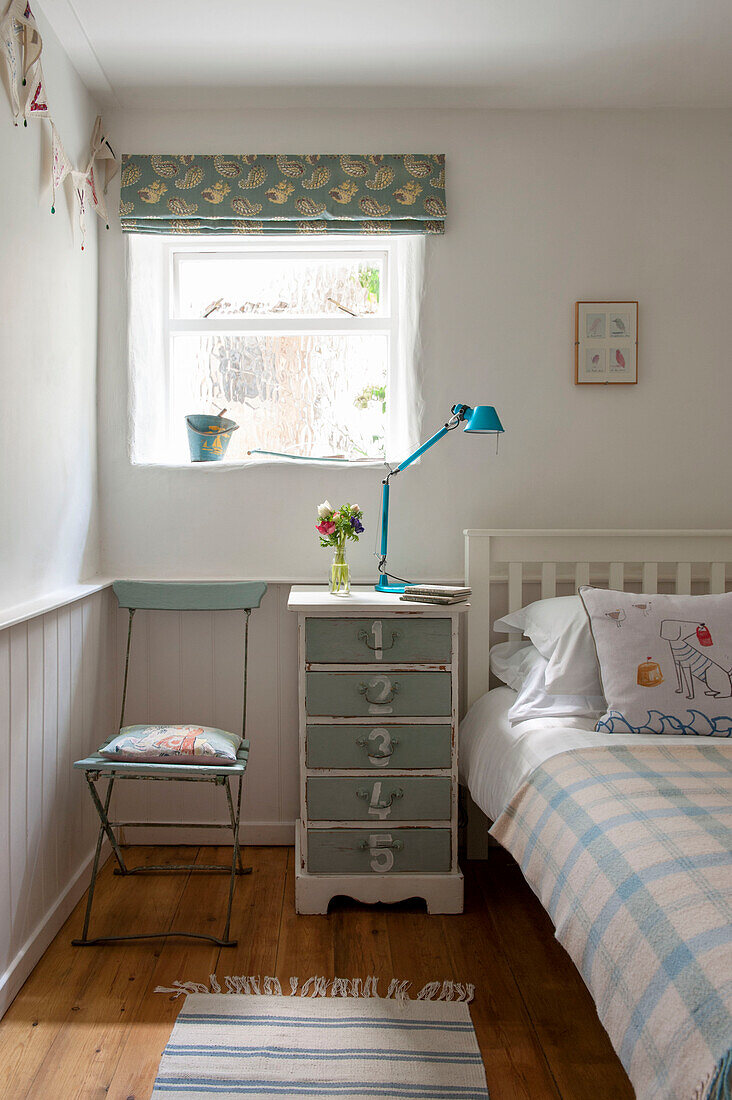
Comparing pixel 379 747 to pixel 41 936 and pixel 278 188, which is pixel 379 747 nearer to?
pixel 41 936

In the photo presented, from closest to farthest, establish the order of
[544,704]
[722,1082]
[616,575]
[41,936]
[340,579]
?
[722,1082] < [41,936] < [544,704] < [340,579] < [616,575]

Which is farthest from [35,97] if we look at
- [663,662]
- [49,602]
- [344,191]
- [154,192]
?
Result: [663,662]

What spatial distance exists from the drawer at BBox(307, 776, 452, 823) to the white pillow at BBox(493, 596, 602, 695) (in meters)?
0.44

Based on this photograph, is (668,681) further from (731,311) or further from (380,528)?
(731,311)

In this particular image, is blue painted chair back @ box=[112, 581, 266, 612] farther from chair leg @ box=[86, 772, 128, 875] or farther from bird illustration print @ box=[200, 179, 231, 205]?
bird illustration print @ box=[200, 179, 231, 205]

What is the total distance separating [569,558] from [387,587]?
0.62 meters

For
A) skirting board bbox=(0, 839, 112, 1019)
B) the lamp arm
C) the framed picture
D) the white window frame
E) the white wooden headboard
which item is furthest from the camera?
the white window frame

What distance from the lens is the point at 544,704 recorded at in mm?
2215

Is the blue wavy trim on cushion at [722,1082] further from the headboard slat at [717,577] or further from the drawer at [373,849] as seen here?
the headboard slat at [717,577]

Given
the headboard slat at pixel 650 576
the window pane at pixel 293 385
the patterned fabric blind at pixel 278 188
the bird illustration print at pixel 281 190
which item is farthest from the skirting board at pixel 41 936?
the bird illustration print at pixel 281 190

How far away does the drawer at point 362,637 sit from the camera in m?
2.28

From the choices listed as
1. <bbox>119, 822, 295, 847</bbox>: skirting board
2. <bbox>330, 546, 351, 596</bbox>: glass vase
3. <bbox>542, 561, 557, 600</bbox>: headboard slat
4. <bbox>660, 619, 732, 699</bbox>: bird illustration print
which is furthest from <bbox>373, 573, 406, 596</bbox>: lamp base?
<bbox>119, 822, 295, 847</bbox>: skirting board

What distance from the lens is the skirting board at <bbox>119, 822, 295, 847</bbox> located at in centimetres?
275

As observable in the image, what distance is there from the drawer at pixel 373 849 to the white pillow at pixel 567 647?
552mm
